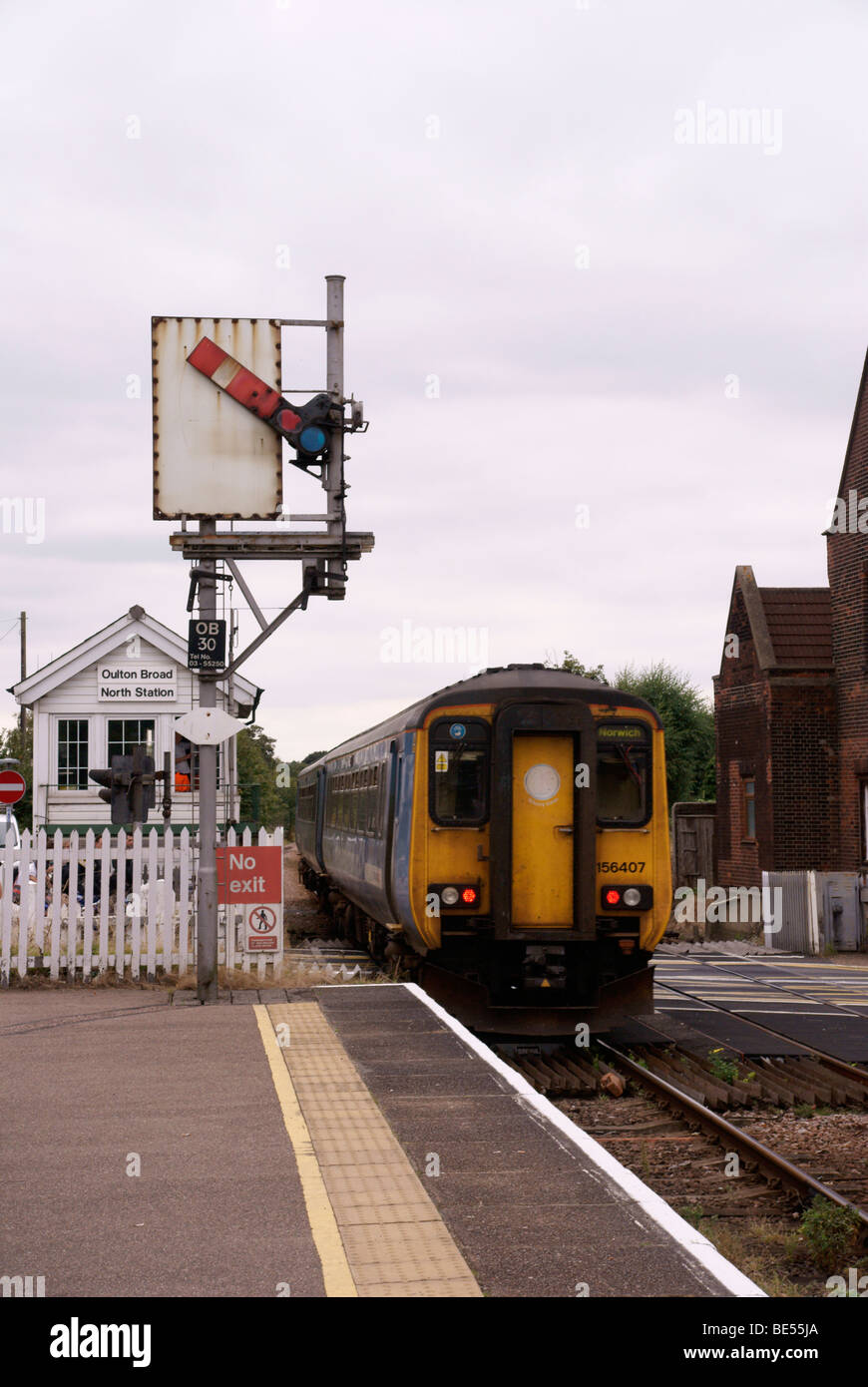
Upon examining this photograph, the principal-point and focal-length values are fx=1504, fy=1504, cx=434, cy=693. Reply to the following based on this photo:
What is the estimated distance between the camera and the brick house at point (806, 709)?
2634 centimetres

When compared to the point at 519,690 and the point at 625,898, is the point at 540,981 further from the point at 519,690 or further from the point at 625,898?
the point at 519,690

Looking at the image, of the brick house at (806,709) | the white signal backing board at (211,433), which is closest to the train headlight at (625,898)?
the white signal backing board at (211,433)

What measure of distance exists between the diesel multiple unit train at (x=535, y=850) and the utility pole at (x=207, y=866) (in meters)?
1.76

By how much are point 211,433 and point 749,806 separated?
18.1 meters

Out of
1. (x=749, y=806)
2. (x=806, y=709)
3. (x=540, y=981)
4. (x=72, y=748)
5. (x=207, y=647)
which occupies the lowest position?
(x=540, y=981)

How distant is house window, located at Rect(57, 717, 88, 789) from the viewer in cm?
3625

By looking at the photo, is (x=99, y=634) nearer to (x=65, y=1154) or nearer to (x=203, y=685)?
(x=203, y=685)

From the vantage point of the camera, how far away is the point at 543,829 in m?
13.3

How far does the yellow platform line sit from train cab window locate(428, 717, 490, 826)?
12.5ft

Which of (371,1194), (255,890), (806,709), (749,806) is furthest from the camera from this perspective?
(749,806)

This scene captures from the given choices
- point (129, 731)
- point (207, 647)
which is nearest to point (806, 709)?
point (207, 647)

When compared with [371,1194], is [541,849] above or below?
above

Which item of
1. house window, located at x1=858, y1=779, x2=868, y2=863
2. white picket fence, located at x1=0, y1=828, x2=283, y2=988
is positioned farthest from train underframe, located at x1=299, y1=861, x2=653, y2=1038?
house window, located at x1=858, y1=779, x2=868, y2=863
